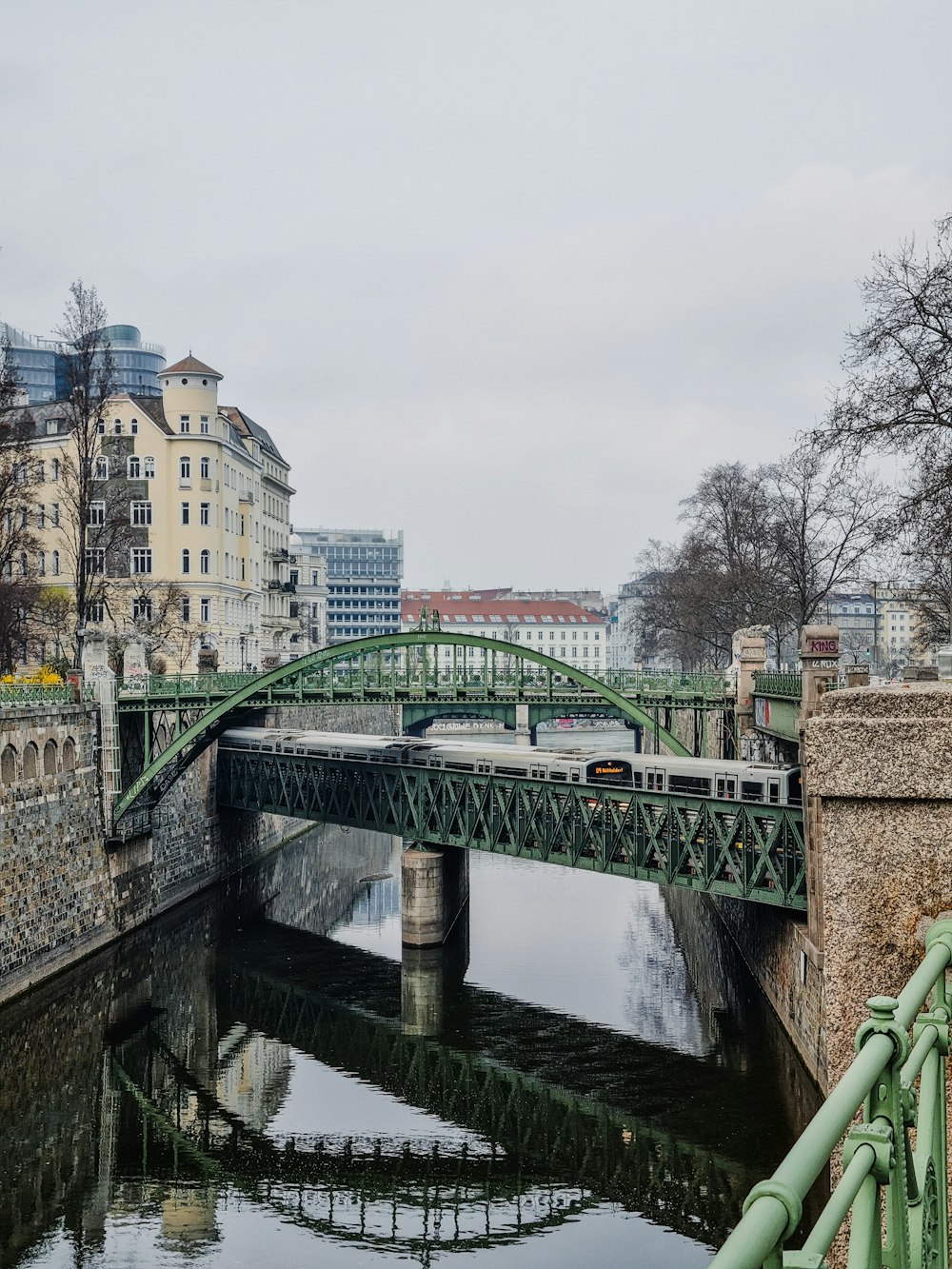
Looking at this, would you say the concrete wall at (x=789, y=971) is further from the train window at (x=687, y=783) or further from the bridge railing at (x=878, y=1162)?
the bridge railing at (x=878, y=1162)

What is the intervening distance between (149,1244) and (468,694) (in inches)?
1042

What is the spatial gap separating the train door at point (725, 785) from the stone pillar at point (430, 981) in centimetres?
1012

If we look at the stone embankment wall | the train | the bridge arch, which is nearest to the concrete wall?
the train

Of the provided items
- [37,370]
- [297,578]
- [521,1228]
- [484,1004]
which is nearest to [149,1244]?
[521,1228]

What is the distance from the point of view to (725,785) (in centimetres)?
3797

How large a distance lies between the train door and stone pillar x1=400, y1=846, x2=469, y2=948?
40.1ft

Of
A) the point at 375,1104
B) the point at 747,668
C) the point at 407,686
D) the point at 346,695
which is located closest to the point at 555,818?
the point at 407,686

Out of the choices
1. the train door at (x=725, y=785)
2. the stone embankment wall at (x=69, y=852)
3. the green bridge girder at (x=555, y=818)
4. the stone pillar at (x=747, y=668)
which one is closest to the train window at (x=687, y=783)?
the train door at (x=725, y=785)

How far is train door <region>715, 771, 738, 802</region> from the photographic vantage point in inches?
1487

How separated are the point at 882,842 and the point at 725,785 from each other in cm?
3269

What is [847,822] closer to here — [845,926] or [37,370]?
[845,926]

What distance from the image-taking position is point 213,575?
73812 millimetres

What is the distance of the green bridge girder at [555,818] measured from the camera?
34.4 m

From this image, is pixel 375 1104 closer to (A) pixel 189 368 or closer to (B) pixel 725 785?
(B) pixel 725 785
